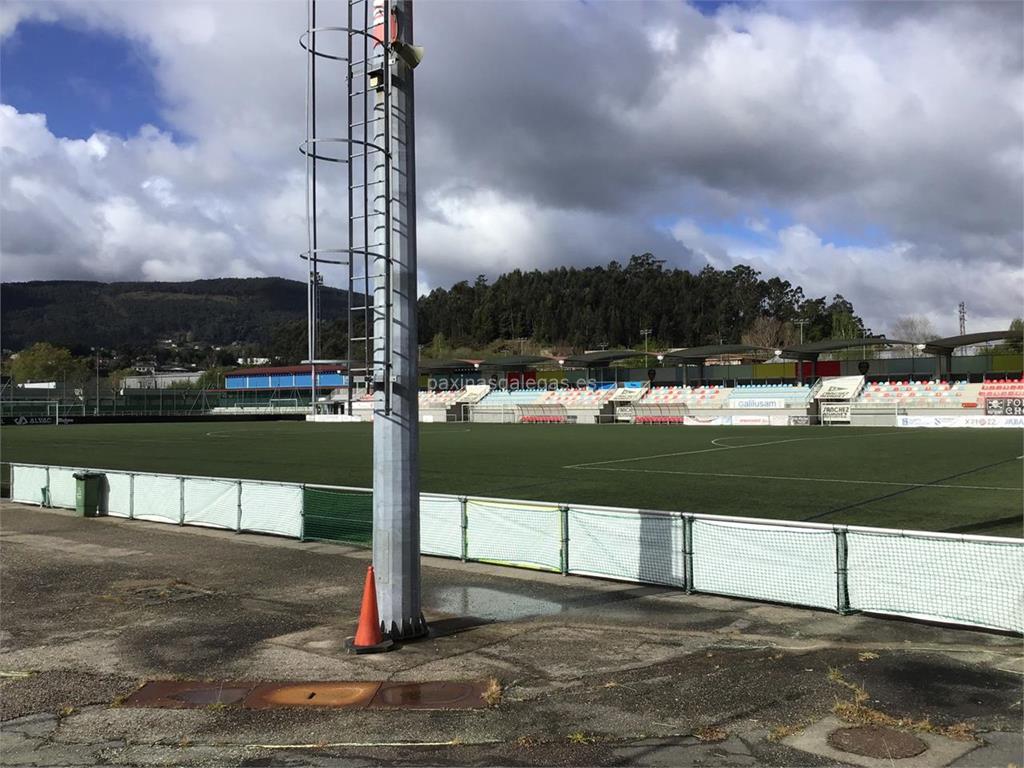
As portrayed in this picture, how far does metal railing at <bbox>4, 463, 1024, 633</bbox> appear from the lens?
8.20 meters

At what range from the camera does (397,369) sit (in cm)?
805

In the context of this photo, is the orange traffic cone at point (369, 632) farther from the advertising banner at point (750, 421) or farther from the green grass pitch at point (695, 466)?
the advertising banner at point (750, 421)

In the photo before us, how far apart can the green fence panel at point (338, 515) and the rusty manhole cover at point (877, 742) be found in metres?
9.01

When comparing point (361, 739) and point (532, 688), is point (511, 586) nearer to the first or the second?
point (532, 688)

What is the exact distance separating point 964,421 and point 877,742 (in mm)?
49489

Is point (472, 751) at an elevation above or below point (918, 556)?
below

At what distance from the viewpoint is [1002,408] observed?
47625 mm

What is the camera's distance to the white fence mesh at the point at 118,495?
1695cm

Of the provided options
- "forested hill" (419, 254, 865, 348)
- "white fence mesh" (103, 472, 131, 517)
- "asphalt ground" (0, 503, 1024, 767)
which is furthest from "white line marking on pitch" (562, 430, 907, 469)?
"forested hill" (419, 254, 865, 348)

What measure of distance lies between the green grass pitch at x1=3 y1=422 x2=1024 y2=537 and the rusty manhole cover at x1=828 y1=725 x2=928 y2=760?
9302 millimetres

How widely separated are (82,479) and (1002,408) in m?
47.7

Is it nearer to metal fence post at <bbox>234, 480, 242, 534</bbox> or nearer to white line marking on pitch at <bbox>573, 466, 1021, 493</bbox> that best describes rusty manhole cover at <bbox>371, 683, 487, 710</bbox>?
metal fence post at <bbox>234, 480, 242, 534</bbox>

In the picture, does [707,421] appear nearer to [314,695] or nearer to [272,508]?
[272,508]

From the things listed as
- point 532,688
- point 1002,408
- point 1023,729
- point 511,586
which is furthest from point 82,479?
point 1002,408
